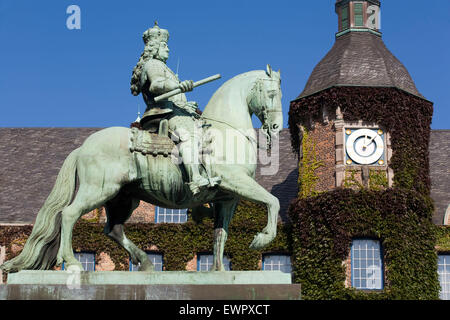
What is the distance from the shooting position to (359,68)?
99.8 feet

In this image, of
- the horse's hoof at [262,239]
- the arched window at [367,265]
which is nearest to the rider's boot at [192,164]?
the horse's hoof at [262,239]

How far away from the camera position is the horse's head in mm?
10359

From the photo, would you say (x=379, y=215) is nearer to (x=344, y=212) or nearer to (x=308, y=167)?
(x=344, y=212)

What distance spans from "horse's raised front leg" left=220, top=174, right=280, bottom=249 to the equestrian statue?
13 mm

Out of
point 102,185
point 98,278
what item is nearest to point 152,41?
point 102,185

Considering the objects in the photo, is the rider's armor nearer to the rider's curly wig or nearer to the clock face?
the rider's curly wig

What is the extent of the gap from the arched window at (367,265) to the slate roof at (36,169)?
4.59 metres

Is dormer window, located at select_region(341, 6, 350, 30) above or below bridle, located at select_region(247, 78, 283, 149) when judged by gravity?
above

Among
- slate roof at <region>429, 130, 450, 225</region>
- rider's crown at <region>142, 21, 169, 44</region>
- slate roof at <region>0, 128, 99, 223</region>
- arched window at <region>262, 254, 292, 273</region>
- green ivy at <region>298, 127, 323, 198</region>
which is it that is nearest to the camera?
rider's crown at <region>142, 21, 169, 44</region>

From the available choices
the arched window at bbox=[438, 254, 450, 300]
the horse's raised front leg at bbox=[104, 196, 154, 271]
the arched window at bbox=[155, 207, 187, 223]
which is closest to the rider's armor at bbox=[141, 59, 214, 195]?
the horse's raised front leg at bbox=[104, 196, 154, 271]

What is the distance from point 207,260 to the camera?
2961 cm

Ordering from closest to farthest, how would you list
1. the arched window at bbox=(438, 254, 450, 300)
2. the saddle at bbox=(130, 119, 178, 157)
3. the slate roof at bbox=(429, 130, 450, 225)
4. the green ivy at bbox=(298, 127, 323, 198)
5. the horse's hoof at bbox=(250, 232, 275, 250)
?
the horse's hoof at bbox=(250, 232, 275, 250)
the saddle at bbox=(130, 119, 178, 157)
the green ivy at bbox=(298, 127, 323, 198)
the arched window at bbox=(438, 254, 450, 300)
the slate roof at bbox=(429, 130, 450, 225)

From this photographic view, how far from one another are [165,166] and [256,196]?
4.25 ft
